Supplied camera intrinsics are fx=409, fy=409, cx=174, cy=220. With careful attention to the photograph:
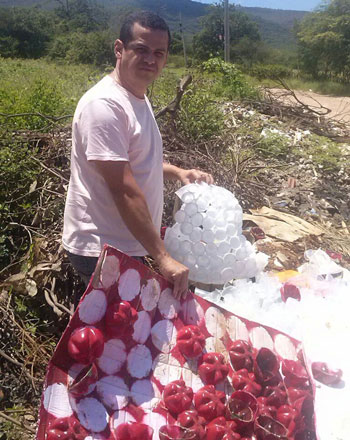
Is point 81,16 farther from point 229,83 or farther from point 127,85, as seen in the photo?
point 127,85

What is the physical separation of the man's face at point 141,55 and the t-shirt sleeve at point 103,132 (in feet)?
0.63

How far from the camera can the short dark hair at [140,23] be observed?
58.9 inches

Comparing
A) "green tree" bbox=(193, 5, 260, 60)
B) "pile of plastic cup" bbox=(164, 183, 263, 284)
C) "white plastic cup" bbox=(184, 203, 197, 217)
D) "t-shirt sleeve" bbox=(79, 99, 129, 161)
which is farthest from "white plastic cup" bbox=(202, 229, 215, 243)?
"green tree" bbox=(193, 5, 260, 60)

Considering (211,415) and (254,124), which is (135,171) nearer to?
(211,415)

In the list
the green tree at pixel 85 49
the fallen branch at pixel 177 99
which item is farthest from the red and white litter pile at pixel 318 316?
the green tree at pixel 85 49

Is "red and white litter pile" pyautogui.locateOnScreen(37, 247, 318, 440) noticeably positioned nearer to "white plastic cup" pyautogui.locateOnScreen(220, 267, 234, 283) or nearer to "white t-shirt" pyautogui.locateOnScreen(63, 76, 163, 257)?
"white t-shirt" pyautogui.locateOnScreen(63, 76, 163, 257)

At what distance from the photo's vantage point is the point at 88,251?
5.15 ft

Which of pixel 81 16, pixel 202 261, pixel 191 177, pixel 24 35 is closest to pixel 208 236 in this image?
pixel 202 261

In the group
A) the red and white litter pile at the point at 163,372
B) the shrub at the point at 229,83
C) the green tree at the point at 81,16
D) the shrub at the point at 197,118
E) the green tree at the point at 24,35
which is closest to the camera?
the red and white litter pile at the point at 163,372

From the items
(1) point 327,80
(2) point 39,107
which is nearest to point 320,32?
(1) point 327,80

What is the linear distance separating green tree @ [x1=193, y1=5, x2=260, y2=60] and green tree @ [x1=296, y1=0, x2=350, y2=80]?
20.8 feet

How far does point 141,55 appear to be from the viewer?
1490mm

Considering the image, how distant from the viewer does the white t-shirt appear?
4.45 ft

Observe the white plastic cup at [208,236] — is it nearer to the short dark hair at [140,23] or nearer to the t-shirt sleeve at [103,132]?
the t-shirt sleeve at [103,132]
